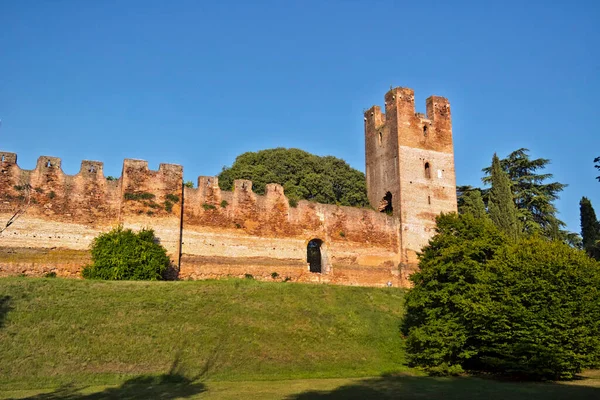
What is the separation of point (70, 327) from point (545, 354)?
50.4 feet

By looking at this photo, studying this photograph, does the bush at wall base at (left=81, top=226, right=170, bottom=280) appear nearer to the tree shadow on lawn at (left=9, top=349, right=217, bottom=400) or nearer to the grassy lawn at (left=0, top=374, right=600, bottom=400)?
the tree shadow on lawn at (left=9, top=349, right=217, bottom=400)

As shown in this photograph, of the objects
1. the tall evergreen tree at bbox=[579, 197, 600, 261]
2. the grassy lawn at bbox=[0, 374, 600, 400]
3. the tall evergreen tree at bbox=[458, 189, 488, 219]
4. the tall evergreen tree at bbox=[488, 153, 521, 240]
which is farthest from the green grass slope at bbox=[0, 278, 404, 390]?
the tall evergreen tree at bbox=[579, 197, 600, 261]

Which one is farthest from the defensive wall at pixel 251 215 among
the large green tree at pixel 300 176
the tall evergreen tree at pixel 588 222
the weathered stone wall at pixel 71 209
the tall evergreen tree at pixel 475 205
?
the tall evergreen tree at pixel 588 222

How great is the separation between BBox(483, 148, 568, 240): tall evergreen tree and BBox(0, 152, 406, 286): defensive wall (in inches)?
481

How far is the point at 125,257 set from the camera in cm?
2652

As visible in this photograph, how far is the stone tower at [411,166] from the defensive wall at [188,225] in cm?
136

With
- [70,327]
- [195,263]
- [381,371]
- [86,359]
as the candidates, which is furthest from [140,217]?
[381,371]

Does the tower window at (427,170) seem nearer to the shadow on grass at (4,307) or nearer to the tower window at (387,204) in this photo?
the tower window at (387,204)

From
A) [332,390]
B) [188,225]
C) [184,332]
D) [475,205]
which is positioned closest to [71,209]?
[188,225]

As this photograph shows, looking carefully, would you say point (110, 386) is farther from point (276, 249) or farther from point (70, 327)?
point (276, 249)

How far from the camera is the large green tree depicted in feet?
146

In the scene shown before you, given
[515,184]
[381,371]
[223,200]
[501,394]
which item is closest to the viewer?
[501,394]

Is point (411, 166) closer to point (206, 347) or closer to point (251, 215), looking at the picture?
point (251, 215)

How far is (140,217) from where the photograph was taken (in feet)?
96.7
